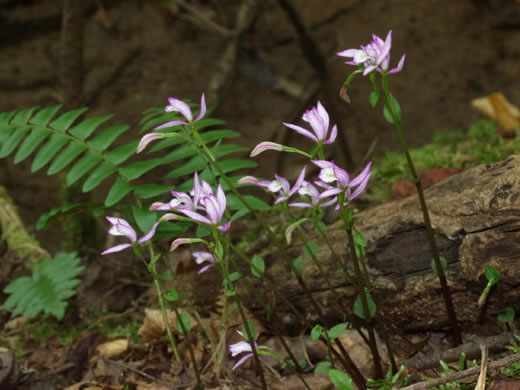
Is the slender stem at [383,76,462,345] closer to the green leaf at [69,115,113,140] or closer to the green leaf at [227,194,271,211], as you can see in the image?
the green leaf at [227,194,271,211]

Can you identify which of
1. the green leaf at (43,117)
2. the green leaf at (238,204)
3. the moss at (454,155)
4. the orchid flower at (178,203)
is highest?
the green leaf at (43,117)

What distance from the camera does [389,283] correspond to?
2398 millimetres

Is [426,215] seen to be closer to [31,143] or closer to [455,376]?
[455,376]

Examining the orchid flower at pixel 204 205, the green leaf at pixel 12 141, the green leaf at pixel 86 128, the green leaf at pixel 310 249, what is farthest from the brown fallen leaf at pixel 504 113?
the green leaf at pixel 12 141

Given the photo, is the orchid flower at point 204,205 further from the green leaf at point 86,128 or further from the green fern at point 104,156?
the green leaf at point 86,128

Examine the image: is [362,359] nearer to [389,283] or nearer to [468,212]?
[389,283]

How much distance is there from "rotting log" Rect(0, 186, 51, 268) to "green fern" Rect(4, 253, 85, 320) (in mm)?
590

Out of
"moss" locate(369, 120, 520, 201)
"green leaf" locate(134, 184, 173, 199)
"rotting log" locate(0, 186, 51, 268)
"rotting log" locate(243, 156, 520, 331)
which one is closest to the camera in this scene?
"rotting log" locate(243, 156, 520, 331)

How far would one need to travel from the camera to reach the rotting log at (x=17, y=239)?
3654 millimetres

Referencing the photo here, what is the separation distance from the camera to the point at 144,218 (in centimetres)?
242

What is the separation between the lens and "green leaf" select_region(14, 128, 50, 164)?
2.82m

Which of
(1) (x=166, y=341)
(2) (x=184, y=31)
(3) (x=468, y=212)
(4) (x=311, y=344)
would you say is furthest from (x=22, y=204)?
(3) (x=468, y=212)

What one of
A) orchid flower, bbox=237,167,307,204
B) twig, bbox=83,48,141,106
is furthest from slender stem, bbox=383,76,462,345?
twig, bbox=83,48,141,106

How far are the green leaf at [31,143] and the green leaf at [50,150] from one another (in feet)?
0.19
